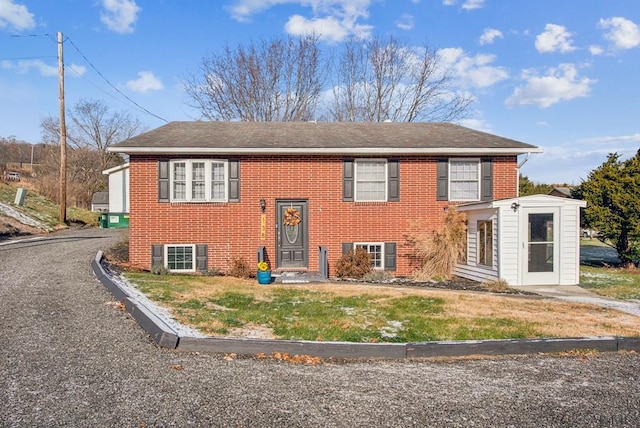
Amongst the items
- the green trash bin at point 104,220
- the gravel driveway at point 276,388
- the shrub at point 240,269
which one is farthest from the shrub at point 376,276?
the green trash bin at point 104,220

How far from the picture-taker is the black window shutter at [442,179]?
513 inches

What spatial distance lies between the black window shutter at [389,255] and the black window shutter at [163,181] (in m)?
6.71

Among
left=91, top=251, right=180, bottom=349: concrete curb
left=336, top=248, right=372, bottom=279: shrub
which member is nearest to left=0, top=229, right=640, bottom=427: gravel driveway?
left=91, top=251, right=180, bottom=349: concrete curb

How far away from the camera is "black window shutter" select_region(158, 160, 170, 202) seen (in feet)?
40.6

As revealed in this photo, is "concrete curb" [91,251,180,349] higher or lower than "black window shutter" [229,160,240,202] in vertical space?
lower

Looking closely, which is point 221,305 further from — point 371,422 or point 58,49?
point 58,49

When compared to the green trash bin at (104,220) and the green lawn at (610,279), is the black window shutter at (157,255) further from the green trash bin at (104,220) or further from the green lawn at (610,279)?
the green trash bin at (104,220)

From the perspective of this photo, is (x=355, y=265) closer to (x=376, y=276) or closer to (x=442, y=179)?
(x=376, y=276)

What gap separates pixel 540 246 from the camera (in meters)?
11.1

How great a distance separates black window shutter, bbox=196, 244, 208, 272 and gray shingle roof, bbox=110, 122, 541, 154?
282cm

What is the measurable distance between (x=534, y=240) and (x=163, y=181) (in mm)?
10379

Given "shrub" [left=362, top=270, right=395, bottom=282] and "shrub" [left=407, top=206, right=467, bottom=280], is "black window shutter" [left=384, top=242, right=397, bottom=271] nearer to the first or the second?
"shrub" [left=407, top=206, right=467, bottom=280]

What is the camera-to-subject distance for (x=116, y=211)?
94.9 ft

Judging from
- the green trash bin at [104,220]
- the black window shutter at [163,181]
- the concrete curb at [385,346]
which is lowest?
the concrete curb at [385,346]
